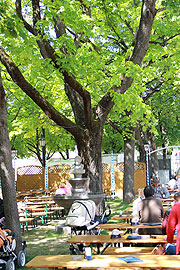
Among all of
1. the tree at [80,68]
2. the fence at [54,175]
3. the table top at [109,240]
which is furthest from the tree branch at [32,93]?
the fence at [54,175]

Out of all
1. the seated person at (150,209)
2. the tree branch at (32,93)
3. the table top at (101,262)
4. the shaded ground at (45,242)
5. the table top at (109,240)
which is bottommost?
the shaded ground at (45,242)

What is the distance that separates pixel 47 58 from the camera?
10430mm

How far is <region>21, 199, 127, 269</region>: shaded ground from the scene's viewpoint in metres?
8.27

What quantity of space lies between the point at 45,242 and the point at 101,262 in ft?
18.5

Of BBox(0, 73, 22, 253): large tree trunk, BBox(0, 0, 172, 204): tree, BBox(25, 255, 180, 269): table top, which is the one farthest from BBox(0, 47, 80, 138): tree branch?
BBox(25, 255, 180, 269): table top

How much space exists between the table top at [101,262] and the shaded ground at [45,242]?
11.1ft

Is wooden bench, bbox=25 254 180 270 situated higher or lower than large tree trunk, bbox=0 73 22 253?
lower

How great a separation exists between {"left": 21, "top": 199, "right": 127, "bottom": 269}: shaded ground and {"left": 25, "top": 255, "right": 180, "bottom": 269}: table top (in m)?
3.38

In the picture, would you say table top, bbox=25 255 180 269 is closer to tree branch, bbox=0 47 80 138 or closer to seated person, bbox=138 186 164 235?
seated person, bbox=138 186 164 235

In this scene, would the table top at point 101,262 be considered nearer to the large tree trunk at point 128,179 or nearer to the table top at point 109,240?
the table top at point 109,240

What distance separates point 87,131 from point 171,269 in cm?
837

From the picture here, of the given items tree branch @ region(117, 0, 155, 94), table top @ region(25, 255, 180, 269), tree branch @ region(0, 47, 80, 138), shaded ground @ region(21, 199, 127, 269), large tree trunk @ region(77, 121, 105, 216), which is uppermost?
tree branch @ region(117, 0, 155, 94)

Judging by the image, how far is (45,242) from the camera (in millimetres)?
9508

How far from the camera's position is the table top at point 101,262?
3.99 meters
